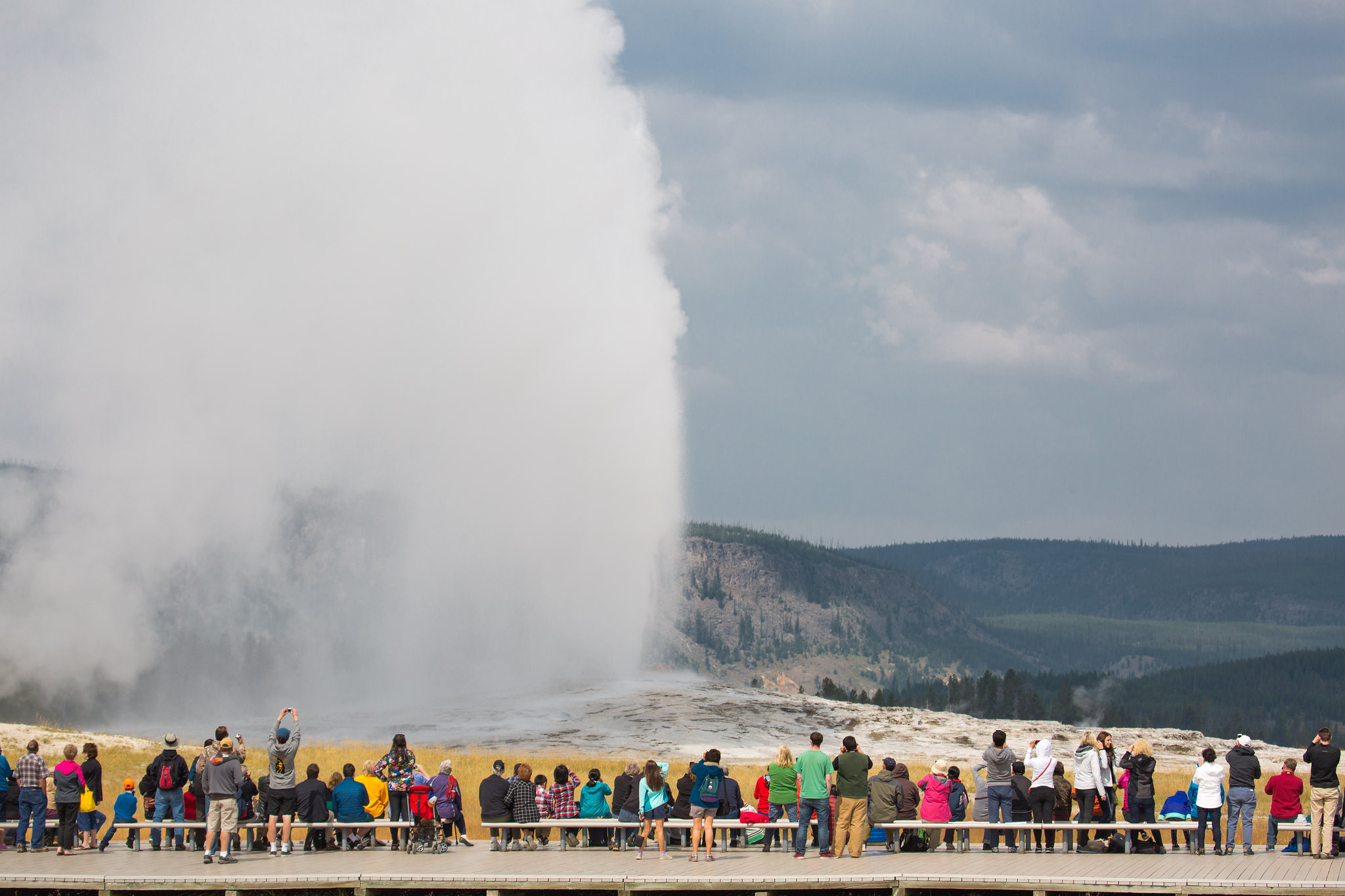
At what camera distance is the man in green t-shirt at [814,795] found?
17.3m

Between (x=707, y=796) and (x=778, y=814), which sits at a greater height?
(x=707, y=796)

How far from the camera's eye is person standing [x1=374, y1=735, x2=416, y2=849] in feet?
60.6

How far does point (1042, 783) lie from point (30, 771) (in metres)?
14.2

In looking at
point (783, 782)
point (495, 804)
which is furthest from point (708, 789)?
point (495, 804)

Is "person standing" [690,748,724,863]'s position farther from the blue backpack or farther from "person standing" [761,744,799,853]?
the blue backpack

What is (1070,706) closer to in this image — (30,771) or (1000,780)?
(1000,780)

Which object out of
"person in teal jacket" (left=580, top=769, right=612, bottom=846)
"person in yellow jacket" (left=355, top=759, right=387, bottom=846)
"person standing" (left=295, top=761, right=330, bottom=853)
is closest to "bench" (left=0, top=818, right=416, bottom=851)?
"person standing" (left=295, top=761, right=330, bottom=853)

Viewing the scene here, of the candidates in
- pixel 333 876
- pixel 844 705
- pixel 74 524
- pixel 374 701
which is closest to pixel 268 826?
pixel 333 876

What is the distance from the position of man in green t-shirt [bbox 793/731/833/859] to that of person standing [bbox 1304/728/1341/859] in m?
6.14

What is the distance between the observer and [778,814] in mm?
19438

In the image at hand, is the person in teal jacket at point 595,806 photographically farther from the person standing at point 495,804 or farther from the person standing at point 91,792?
the person standing at point 91,792

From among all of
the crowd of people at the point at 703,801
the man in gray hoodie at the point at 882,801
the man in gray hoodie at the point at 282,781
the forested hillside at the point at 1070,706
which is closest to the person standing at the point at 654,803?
the crowd of people at the point at 703,801

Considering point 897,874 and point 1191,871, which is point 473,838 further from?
point 1191,871

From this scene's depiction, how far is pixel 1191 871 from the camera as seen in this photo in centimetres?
1638
